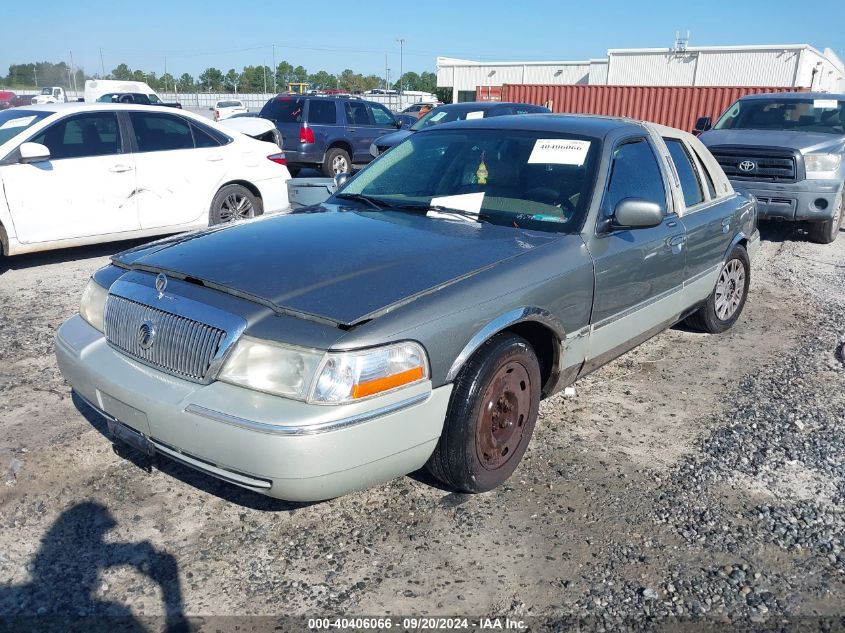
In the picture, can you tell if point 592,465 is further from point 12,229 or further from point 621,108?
point 621,108

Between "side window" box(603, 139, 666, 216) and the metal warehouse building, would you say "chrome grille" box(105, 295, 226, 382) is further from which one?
the metal warehouse building

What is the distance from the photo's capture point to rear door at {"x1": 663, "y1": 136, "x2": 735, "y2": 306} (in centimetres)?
477

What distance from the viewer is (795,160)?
8.96 metres

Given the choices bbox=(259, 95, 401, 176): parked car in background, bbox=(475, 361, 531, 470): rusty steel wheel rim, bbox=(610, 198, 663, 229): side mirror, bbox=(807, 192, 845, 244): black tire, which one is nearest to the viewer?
bbox=(475, 361, 531, 470): rusty steel wheel rim

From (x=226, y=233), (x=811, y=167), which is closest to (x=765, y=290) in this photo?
(x=811, y=167)

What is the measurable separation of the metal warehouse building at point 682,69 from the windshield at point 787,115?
93.1 feet

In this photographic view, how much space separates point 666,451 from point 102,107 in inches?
249

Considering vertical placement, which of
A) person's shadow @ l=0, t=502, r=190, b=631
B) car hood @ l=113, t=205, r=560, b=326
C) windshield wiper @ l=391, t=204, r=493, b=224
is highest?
windshield wiper @ l=391, t=204, r=493, b=224

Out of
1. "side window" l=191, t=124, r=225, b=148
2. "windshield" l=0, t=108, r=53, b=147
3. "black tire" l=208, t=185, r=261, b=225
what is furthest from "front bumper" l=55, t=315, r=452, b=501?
"side window" l=191, t=124, r=225, b=148

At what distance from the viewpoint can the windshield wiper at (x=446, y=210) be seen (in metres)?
3.94

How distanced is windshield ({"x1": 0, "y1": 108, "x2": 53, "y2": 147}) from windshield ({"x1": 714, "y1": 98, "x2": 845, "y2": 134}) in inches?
336

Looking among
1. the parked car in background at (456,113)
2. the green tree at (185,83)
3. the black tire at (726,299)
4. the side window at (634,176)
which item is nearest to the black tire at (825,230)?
the black tire at (726,299)

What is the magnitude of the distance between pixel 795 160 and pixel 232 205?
674cm

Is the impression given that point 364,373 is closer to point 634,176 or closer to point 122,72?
point 634,176
